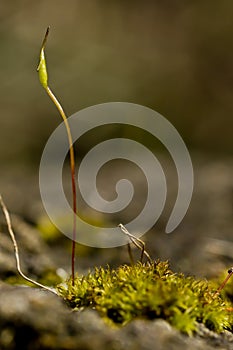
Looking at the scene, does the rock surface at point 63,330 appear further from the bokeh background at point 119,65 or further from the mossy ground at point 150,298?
the bokeh background at point 119,65

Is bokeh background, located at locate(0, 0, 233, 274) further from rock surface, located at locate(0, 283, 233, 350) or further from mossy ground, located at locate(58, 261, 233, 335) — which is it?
rock surface, located at locate(0, 283, 233, 350)

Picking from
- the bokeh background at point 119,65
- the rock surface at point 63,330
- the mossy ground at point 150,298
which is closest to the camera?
the rock surface at point 63,330

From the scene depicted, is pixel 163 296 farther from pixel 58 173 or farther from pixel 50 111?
pixel 50 111

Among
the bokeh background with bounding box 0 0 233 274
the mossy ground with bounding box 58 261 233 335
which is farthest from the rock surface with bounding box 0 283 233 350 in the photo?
the bokeh background with bounding box 0 0 233 274

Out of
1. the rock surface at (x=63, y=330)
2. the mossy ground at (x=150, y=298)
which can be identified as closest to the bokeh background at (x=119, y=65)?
the mossy ground at (x=150, y=298)

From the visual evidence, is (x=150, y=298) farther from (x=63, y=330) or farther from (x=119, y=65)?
(x=119, y=65)
